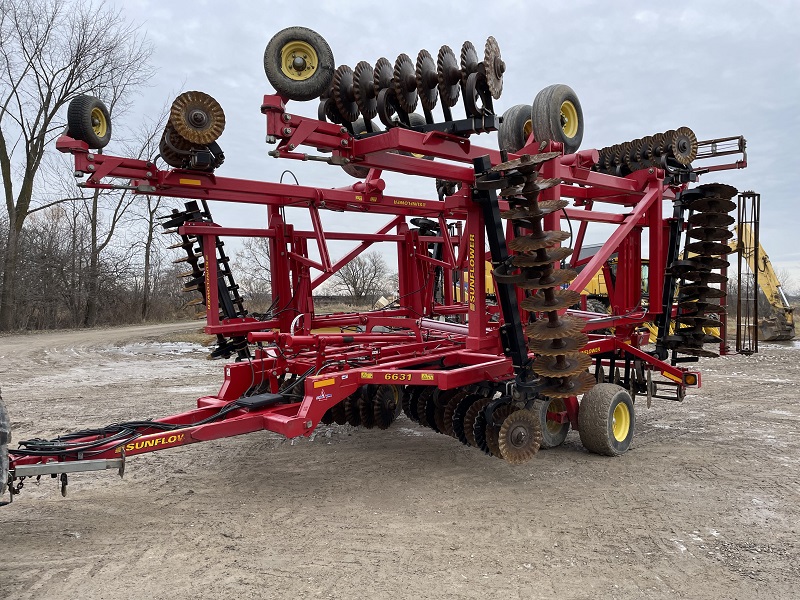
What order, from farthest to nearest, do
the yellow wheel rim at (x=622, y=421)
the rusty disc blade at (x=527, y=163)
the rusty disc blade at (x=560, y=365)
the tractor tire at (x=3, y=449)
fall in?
1. the yellow wheel rim at (x=622, y=421)
2. the rusty disc blade at (x=560, y=365)
3. the rusty disc blade at (x=527, y=163)
4. the tractor tire at (x=3, y=449)

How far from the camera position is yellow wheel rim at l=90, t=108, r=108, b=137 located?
5.97 m

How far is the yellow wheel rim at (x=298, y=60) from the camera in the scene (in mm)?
4402

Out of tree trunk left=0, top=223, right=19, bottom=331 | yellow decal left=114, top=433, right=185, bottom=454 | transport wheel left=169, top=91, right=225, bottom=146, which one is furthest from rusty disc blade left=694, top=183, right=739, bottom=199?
tree trunk left=0, top=223, right=19, bottom=331

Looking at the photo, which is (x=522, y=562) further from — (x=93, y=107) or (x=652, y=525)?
(x=93, y=107)

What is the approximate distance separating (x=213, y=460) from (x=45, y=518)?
5.40 feet

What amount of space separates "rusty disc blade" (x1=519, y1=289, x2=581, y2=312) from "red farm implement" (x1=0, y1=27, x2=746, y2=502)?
0.05ft

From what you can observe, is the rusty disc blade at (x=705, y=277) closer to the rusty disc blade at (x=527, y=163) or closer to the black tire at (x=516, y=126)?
the black tire at (x=516, y=126)

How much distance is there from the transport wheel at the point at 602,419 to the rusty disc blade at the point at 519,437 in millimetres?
968

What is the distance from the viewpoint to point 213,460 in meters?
5.84

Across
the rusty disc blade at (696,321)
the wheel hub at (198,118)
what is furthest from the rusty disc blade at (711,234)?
the wheel hub at (198,118)

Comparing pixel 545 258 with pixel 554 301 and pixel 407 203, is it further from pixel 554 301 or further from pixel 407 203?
pixel 407 203

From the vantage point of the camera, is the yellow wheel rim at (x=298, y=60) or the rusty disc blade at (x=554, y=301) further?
the rusty disc blade at (x=554, y=301)

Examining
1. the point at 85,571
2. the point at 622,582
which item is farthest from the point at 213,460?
the point at 622,582

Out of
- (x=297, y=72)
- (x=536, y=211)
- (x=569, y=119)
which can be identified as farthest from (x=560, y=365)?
(x=297, y=72)
